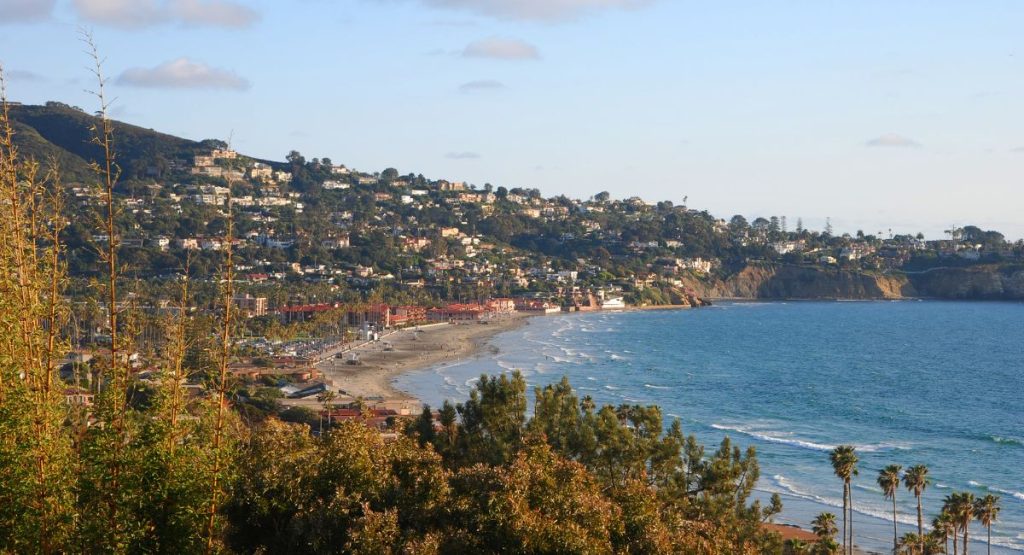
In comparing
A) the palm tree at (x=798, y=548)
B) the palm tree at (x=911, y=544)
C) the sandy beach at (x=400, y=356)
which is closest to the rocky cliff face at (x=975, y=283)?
the sandy beach at (x=400, y=356)

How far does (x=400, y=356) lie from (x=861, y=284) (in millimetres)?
109984

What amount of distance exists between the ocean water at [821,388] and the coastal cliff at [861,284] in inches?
1704

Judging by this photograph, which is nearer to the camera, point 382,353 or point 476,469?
point 476,469

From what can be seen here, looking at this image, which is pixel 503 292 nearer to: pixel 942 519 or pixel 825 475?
pixel 825 475

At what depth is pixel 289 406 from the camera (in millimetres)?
48562

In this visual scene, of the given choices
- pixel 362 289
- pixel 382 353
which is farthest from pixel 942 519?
pixel 362 289

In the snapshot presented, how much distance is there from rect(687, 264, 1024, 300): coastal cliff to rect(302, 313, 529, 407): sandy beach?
69.5 meters

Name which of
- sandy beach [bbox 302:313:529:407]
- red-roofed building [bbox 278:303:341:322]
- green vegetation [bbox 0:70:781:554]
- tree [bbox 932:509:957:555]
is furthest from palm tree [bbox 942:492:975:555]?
red-roofed building [bbox 278:303:341:322]

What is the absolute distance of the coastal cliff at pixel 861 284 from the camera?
16488 cm

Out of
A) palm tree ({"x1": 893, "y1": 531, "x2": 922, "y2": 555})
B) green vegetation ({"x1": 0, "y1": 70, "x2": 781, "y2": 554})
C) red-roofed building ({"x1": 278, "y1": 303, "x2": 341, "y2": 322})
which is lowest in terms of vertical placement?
palm tree ({"x1": 893, "y1": 531, "x2": 922, "y2": 555})

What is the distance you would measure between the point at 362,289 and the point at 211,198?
46095 mm

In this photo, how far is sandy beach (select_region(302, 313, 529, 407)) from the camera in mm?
59312

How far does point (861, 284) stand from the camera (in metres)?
170

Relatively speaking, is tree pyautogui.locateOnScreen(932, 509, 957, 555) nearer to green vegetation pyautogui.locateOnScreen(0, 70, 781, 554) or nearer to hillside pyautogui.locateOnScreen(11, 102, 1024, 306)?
green vegetation pyautogui.locateOnScreen(0, 70, 781, 554)
